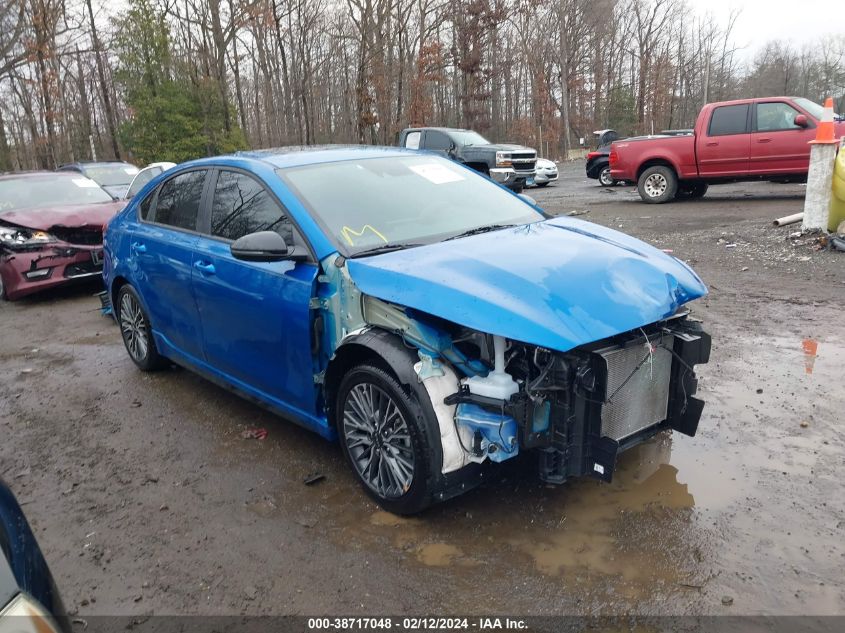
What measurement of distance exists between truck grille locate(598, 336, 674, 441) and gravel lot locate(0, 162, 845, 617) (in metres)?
0.40

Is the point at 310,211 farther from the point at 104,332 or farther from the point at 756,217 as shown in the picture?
the point at 756,217

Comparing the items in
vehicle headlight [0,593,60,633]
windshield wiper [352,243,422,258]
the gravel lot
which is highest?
windshield wiper [352,243,422,258]

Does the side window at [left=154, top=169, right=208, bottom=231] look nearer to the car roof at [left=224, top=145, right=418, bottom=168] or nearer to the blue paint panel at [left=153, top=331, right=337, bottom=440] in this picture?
the car roof at [left=224, top=145, right=418, bottom=168]

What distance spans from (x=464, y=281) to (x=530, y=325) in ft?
1.39

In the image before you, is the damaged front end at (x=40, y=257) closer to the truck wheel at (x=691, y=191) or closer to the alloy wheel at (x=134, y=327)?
the alloy wheel at (x=134, y=327)

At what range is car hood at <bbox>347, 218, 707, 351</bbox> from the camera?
8.84 feet

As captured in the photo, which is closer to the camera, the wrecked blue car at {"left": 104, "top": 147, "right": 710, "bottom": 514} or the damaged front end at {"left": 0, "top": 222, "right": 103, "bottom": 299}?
the wrecked blue car at {"left": 104, "top": 147, "right": 710, "bottom": 514}

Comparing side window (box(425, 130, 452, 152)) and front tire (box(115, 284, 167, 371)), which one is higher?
side window (box(425, 130, 452, 152))

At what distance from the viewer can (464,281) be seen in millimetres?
2926

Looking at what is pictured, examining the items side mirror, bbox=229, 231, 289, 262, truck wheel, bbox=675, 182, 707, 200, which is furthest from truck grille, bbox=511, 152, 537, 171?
side mirror, bbox=229, 231, 289, 262

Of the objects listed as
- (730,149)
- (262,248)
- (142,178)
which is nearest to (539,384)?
(262,248)

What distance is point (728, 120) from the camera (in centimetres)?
1268

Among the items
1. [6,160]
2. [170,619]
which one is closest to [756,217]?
[170,619]

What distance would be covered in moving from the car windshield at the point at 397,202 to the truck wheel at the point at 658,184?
10661 mm
